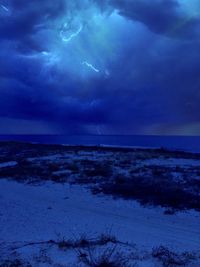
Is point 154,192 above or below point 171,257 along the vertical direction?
above

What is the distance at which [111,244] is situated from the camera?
8.28 m

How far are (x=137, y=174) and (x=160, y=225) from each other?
11.9 meters

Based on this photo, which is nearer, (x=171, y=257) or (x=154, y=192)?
(x=171, y=257)

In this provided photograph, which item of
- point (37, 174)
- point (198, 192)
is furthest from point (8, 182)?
point (198, 192)

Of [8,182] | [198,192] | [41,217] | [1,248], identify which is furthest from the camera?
[8,182]

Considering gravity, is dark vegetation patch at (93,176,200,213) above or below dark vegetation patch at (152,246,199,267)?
above

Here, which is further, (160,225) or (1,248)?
(160,225)

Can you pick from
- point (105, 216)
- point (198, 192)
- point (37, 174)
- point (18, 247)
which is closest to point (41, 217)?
point (105, 216)

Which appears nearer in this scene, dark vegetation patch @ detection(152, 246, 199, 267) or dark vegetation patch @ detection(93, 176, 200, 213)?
dark vegetation patch @ detection(152, 246, 199, 267)

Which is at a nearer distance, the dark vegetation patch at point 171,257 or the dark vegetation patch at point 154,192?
the dark vegetation patch at point 171,257

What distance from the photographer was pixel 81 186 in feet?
60.6

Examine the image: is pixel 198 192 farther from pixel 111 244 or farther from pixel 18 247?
pixel 18 247

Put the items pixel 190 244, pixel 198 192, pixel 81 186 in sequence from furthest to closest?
1. pixel 81 186
2. pixel 198 192
3. pixel 190 244

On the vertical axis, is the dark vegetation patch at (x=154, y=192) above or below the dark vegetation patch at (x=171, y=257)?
above
